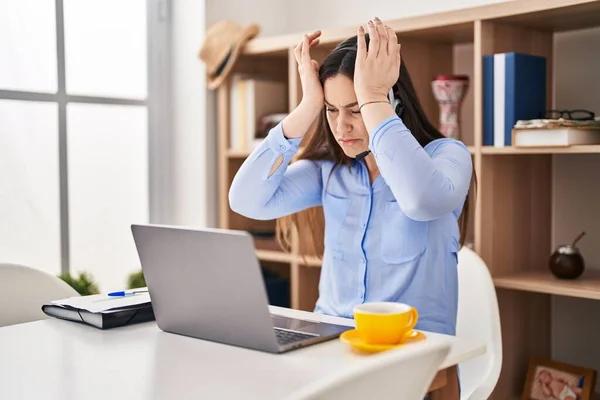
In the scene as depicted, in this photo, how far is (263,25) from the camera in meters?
3.32

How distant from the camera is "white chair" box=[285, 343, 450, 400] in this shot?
825 mm

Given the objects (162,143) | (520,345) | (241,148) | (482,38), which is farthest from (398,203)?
(162,143)

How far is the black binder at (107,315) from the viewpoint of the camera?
150 cm

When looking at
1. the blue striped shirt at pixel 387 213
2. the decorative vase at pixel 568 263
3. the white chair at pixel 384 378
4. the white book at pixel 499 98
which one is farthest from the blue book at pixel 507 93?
the white chair at pixel 384 378

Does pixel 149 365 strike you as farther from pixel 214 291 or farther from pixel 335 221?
pixel 335 221

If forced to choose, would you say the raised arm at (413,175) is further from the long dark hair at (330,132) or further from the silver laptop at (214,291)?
the silver laptop at (214,291)

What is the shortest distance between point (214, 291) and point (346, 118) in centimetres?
58

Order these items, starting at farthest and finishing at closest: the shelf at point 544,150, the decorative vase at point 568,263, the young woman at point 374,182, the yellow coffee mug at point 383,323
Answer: the decorative vase at point 568,263
the shelf at point 544,150
the young woman at point 374,182
the yellow coffee mug at point 383,323

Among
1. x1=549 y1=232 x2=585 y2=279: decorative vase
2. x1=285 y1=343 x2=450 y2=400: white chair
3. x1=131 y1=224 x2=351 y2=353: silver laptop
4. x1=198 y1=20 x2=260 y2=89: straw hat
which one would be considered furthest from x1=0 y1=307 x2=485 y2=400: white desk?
x1=198 y1=20 x2=260 y2=89: straw hat

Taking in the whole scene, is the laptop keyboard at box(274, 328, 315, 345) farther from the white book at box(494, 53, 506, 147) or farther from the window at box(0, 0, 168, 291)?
the window at box(0, 0, 168, 291)

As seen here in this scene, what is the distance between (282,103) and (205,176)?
0.42 metres

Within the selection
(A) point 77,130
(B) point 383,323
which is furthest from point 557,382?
(A) point 77,130

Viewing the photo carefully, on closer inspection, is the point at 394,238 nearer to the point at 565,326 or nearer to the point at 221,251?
the point at 221,251

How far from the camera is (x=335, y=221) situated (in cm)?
184
